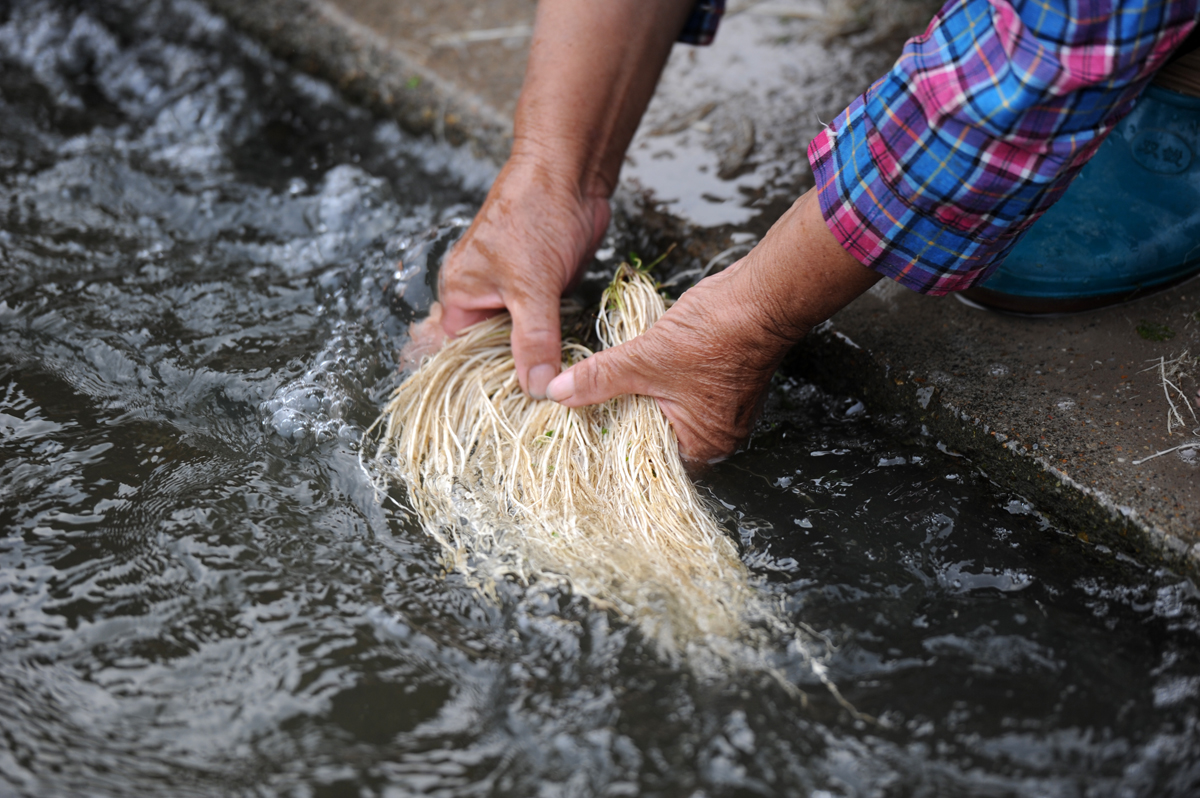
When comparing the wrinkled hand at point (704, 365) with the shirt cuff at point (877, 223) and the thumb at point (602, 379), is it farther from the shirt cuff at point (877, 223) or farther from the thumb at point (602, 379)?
the shirt cuff at point (877, 223)

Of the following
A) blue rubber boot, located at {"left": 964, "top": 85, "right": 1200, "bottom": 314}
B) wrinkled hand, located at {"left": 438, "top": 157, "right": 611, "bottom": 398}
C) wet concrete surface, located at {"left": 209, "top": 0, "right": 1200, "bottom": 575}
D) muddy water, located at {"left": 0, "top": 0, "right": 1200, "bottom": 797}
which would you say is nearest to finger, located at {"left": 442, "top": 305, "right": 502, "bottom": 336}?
wrinkled hand, located at {"left": 438, "top": 157, "right": 611, "bottom": 398}

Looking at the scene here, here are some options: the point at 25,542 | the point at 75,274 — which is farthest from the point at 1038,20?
the point at 75,274

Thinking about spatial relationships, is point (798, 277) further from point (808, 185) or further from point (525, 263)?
point (808, 185)

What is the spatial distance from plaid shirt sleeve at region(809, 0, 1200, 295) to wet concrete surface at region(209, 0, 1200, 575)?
411 mm

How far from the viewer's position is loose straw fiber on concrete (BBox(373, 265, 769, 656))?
5.41ft

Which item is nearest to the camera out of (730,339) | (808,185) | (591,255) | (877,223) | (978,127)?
(978,127)

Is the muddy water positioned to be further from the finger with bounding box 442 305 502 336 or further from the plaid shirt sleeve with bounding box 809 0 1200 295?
the plaid shirt sleeve with bounding box 809 0 1200 295

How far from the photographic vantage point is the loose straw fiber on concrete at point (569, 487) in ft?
5.41

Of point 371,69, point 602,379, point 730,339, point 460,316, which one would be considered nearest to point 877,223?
point 730,339

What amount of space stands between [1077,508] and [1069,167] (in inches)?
27.7

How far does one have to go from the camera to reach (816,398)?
2.16 m

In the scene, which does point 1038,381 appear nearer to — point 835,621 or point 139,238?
point 835,621

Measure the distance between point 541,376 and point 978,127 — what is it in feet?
3.53

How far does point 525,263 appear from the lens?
2029 mm
